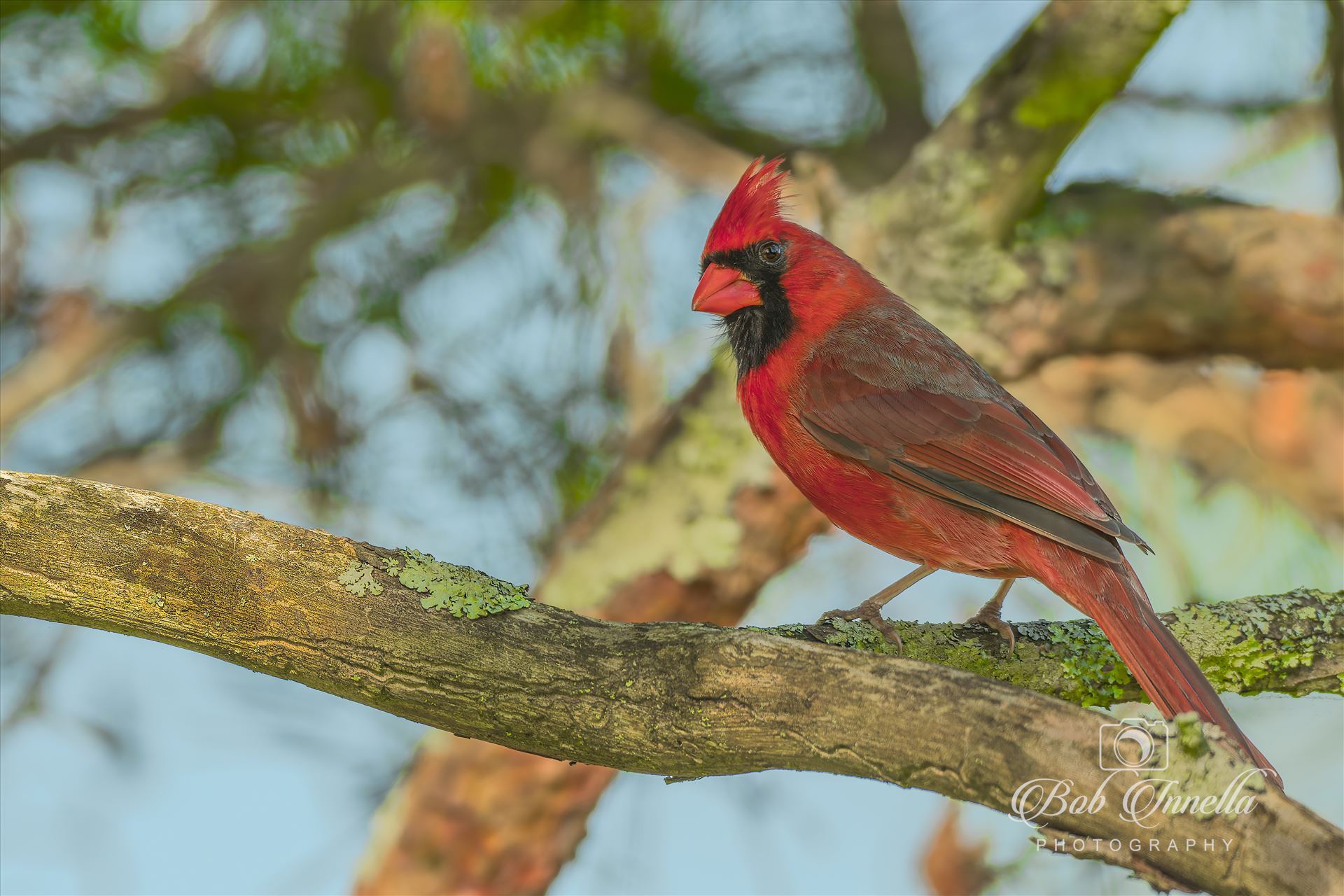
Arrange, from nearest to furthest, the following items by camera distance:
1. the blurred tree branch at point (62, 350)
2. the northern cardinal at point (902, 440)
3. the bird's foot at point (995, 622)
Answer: the northern cardinal at point (902, 440) → the bird's foot at point (995, 622) → the blurred tree branch at point (62, 350)

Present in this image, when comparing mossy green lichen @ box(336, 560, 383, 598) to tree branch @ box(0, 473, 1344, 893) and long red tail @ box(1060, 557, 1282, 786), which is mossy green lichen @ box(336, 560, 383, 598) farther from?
long red tail @ box(1060, 557, 1282, 786)

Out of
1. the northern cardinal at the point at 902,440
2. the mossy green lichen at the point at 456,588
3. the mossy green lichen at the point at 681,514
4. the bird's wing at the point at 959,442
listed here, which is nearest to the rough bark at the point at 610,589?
the mossy green lichen at the point at 681,514

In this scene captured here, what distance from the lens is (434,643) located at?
6.20 ft

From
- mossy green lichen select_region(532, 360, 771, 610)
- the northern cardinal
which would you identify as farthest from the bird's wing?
mossy green lichen select_region(532, 360, 771, 610)

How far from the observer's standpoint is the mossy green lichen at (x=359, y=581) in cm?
191

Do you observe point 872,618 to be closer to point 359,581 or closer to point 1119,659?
point 1119,659

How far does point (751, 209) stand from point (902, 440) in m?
0.64

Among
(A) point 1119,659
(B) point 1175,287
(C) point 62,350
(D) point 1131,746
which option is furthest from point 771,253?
(C) point 62,350

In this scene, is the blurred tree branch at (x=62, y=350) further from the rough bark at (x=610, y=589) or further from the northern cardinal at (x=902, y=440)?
the northern cardinal at (x=902, y=440)

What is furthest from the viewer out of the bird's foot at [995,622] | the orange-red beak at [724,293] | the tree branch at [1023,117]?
the tree branch at [1023,117]

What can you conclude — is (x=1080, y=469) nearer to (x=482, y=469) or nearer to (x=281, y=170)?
(x=482, y=469)

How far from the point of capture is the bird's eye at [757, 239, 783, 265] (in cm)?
272

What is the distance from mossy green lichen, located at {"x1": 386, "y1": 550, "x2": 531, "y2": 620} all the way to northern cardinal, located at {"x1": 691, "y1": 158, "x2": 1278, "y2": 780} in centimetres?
76

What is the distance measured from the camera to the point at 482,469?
13.5ft
